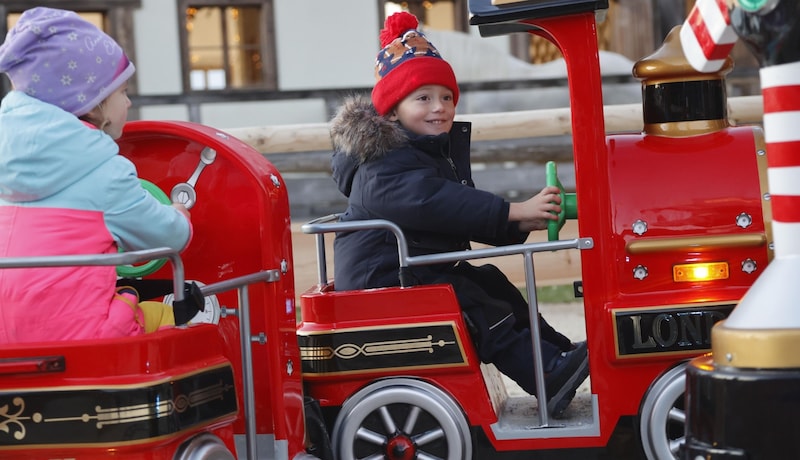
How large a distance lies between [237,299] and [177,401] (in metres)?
0.77

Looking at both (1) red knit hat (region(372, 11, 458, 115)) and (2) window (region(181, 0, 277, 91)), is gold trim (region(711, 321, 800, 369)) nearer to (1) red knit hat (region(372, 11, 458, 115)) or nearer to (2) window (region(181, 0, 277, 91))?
(1) red knit hat (region(372, 11, 458, 115))

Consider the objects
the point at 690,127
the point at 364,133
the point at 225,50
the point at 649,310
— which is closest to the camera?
the point at 649,310

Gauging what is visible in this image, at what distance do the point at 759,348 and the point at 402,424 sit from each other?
1.38 meters

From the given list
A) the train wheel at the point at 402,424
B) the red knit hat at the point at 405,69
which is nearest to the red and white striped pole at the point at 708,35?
the red knit hat at the point at 405,69

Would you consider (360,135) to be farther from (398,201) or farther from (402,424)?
(402,424)

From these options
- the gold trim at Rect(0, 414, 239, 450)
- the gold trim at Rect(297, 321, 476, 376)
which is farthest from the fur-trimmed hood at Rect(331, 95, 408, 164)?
the gold trim at Rect(0, 414, 239, 450)

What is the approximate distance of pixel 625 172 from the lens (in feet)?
12.3

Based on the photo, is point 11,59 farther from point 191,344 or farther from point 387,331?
point 387,331

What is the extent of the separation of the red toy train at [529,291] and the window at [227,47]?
525 inches

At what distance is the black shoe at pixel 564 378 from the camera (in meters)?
3.89

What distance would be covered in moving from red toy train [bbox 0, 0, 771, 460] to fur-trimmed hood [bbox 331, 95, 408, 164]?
35 cm

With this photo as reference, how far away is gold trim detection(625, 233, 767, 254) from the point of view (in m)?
3.66

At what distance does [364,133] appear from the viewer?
407 cm

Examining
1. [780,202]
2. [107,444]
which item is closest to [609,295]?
[780,202]
